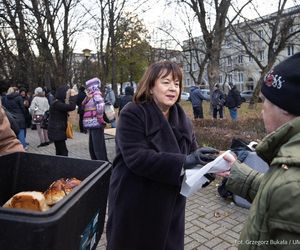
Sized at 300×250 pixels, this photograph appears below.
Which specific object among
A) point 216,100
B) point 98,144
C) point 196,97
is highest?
point 196,97

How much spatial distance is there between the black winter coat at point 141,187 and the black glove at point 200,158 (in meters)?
0.10

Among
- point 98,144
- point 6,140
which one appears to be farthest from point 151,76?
point 98,144

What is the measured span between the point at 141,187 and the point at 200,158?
0.49 metres

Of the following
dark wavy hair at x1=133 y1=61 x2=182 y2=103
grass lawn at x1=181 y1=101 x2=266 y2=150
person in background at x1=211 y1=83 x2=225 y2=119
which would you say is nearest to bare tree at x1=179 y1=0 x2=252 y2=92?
person in background at x1=211 y1=83 x2=225 y2=119

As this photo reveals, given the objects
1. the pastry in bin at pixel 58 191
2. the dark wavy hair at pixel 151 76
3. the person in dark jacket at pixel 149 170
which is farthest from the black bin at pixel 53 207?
the dark wavy hair at pixel 151 76

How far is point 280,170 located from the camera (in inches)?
46.6

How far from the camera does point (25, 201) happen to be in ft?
4.33

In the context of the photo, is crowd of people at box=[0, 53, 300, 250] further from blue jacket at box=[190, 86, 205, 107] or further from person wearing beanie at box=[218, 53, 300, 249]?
blue jacket at box=[190, 86, 205, 107]

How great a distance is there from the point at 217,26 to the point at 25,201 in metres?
16.2

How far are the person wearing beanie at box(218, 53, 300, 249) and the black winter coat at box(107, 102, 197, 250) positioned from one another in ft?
2.93

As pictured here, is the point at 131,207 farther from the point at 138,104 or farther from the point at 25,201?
the point at 25,201

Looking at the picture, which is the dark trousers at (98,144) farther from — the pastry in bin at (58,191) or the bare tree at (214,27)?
the bare tree at (214,27)

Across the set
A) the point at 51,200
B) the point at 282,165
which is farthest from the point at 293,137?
the point at 51,200

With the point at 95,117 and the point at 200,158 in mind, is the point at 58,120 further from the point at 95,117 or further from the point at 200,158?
the point at 200,158
